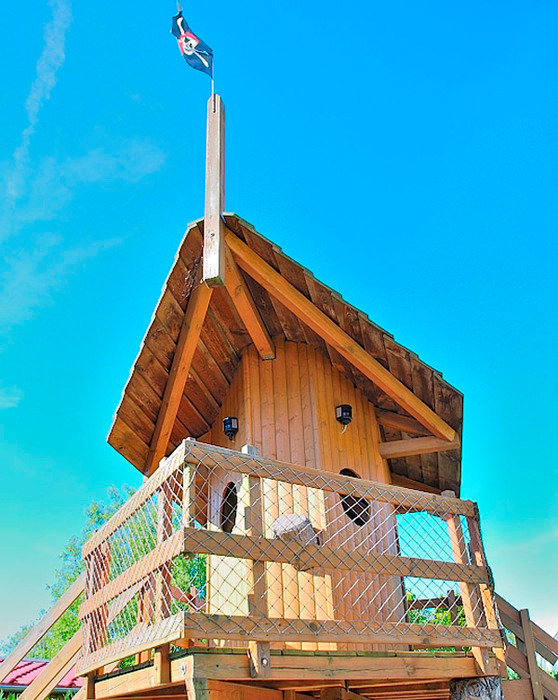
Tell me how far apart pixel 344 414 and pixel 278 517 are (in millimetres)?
1747

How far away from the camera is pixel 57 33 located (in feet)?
59.3

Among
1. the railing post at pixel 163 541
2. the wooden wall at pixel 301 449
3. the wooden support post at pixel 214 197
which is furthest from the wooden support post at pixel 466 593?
the wooden support post at pixel 214 197

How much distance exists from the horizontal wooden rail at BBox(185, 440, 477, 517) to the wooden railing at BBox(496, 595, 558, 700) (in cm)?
165

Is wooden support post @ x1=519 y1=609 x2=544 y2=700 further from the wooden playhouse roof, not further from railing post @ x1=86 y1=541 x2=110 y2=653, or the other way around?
railing post @ x1=86 y1=541 x2=110 y2=653

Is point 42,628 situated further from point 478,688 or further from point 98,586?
point 478,688

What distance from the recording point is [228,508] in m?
7.88

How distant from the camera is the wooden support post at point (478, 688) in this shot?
531 centimetres

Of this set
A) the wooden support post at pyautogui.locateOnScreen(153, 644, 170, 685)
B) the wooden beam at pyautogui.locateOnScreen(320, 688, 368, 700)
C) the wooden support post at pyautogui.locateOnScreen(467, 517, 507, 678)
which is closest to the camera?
the wooden support post at pyautogui.locateOnScreen(153, 644, 170, 685)

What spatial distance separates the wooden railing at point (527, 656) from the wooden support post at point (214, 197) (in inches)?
169

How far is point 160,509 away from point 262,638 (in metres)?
1.22

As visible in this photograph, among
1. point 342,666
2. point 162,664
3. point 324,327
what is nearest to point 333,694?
point 342,666

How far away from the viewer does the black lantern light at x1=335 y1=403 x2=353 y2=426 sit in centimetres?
739

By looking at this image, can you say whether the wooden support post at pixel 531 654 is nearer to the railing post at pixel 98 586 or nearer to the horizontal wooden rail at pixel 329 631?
the horizontal wooden rail at pixel 329 631

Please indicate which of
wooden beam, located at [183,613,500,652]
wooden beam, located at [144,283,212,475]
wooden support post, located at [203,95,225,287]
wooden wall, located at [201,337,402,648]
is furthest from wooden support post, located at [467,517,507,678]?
wooden beam, located at [144,283,212,475]
